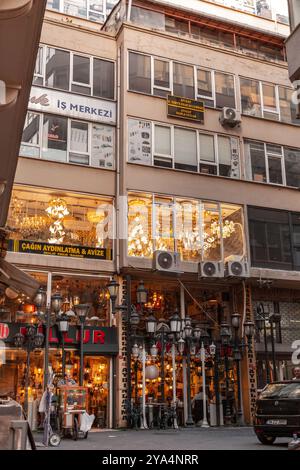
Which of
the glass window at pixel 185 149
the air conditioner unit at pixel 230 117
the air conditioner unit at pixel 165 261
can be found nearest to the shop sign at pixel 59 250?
the air conditioner unit at pixel 165 261

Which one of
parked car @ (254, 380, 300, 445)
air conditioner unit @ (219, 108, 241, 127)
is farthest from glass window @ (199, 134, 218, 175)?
parked car @ (254, 380, 300, 445)

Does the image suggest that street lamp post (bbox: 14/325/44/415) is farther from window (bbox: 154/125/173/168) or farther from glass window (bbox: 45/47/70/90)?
glass window (bbox: 45/47/70/90)

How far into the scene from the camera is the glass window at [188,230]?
2183 centimetres

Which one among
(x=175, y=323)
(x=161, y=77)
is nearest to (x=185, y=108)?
(x=161, y=77)

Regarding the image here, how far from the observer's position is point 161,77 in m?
23.6

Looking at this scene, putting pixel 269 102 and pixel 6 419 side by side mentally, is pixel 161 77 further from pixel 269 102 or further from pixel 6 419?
pixel 6 419

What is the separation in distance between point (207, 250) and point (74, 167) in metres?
6.13

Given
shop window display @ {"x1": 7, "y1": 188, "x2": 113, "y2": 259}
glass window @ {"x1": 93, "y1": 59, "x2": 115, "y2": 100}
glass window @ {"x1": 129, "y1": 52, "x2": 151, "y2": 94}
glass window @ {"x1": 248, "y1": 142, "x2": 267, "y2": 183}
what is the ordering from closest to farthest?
shop window display @ {"x1": 7, "y1": 188, "x2": 113, "y2": 259}, glass window @ {"x1": 93, "y1": 59, "x2": 115, "y2": 100}, glass window @ {"x1": 129, "y1": 52, "x2": 151, "y2": 94}, glass window @ {"x1": 248, "y1": 142, "x2": 267, "y2": 183}

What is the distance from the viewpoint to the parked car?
1199 centimetres

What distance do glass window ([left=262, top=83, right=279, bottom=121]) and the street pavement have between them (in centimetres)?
1450

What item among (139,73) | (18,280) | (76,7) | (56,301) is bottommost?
(18,280)

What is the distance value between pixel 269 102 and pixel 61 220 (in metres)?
11.3

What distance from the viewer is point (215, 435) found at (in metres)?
→ 16.6

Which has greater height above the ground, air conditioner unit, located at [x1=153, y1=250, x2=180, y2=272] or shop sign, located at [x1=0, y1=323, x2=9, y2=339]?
air conditioner unit, located at [x1=153, y1=250, x2=180, y2=272]
